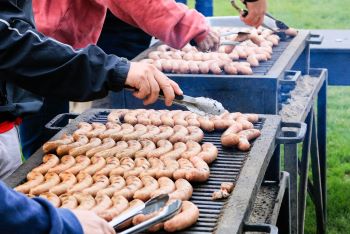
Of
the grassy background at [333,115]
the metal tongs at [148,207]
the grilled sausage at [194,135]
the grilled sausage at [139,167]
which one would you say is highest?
the metal tongs at [148,207]

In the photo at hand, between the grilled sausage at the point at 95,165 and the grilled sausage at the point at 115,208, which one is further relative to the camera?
the grilled sausage at the point at 95,165

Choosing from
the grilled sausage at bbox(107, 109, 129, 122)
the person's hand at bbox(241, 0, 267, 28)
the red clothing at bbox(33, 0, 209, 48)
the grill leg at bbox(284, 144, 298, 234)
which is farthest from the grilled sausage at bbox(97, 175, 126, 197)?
the person's hand at bbox(241, 0, 267, 28)

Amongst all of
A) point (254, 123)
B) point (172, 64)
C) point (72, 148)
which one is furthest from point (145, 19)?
point (72, 148)

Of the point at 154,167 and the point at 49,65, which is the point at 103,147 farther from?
the point at 49,65

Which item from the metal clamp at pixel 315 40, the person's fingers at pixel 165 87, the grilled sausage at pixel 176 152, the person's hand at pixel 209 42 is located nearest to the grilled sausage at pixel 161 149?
the grilled sausage at pixel 176 152

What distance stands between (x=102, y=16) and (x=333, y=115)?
5238mm

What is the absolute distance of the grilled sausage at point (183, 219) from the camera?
2.51 meters

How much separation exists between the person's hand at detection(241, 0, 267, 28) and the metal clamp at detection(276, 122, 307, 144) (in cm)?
159

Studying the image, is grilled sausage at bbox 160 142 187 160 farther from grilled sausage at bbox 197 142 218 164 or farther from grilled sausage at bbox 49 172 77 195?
grilled sausage at bbox 49 172 77 195

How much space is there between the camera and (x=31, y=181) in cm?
291

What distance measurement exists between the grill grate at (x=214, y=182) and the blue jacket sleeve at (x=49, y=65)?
578 millimetres

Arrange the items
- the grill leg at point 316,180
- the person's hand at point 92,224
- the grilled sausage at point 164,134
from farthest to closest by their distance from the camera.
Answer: the grill leg at point 316,180
the grilled sausage at point 164,134
the person's hand at point 92,224

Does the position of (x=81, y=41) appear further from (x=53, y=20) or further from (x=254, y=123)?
(x=254, y=123)

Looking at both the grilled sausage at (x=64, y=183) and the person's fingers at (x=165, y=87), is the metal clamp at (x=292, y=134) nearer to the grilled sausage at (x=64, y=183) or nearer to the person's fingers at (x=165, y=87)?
the person's fingers at (x=165, y=87)
